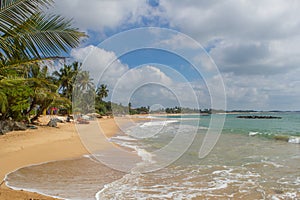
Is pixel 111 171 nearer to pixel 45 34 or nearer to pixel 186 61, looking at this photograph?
pixel 45 34

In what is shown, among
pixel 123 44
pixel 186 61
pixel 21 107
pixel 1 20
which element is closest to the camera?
pixel 1 20

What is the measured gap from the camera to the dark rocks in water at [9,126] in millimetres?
12858

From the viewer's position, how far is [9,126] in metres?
13.6

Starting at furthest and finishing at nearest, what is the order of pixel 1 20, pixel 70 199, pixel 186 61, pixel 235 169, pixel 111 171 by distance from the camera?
pixel 186 61, pixel 235 169, pixel 111 171, pixel 70 199, pixel 1 20

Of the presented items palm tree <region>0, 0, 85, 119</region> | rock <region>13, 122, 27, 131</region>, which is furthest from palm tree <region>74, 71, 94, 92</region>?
palm tree <region>0, 0, 85, 119</region>

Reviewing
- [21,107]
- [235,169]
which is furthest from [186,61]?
[21,107]

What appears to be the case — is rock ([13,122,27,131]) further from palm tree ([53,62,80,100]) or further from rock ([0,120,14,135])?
palm tree ([53,62,80,100])

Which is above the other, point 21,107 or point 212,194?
point 21,107

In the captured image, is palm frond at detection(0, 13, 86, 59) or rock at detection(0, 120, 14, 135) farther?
rock at detection(0, 120, 14, 135)

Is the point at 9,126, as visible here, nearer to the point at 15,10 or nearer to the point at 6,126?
the point at 6,126

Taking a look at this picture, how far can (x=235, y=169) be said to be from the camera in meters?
7.76

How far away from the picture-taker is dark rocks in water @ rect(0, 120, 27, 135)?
12858mm

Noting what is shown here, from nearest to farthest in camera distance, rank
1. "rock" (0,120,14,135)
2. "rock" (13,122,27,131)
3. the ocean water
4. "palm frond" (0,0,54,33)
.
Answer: "palm frond" (0,0,54,33)
the ocean water
"rock" (0,120,14,135)
"rock" (13,122,27,131)

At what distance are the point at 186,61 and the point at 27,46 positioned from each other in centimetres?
628
